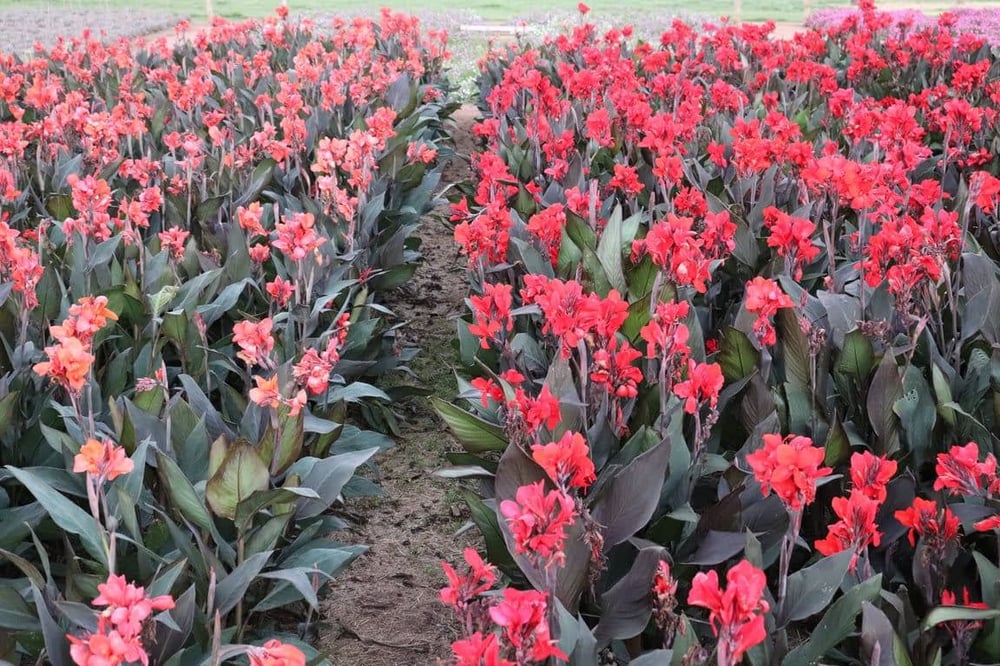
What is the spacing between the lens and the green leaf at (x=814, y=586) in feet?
4.83

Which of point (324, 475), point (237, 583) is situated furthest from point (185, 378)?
point (237, 583)

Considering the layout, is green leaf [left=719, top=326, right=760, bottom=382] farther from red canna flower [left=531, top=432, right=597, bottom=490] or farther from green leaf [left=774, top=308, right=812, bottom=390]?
red canna flower [left=531, top=432, right=597, bottom=490]

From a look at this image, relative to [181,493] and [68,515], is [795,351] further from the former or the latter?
[68,515]

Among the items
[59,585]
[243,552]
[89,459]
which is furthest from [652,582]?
[59,585]

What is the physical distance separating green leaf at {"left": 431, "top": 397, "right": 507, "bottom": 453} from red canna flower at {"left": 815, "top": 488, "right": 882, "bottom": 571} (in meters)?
0.78

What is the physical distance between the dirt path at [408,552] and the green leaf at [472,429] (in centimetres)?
51

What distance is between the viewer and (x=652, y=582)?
1.59 m

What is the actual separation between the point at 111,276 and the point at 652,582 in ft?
6.28

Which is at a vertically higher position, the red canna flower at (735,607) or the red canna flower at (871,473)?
the red canna flower at (735,607)

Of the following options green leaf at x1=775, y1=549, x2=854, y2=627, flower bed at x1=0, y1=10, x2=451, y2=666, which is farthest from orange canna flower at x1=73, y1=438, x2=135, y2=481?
green leaf at x1=775, y1=549, x2=854, y2=627

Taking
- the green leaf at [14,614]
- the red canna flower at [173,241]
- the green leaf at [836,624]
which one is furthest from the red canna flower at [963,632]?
the red canna flower at [173,241]

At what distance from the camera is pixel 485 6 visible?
76.5 feet

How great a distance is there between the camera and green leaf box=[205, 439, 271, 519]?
173 cm

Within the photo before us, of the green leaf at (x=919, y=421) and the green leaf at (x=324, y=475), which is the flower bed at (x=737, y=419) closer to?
the green leaf at (x=919, y=421)
